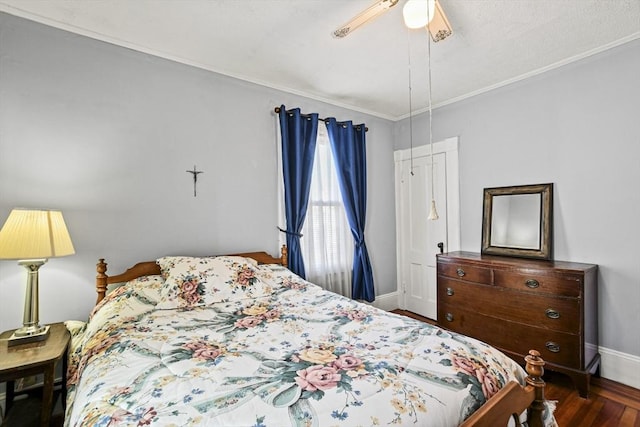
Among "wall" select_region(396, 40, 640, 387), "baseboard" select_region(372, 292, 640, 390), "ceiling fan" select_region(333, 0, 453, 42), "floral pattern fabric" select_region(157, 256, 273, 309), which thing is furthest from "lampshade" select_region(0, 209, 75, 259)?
"baseboard" select_region(372, 292, 640, 390)

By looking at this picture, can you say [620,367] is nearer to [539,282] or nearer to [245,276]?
[539,282]

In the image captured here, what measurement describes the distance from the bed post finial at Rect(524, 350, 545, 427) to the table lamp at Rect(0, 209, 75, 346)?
2.35 m

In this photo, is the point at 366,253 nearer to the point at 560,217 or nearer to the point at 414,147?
the point at 414,147

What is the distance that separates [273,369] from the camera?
1146 mm

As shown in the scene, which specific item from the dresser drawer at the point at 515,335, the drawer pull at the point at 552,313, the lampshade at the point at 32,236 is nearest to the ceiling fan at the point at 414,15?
the lampshade at the point at 32,236

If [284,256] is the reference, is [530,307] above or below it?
below

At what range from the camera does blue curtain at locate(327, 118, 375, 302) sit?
343 centimetres

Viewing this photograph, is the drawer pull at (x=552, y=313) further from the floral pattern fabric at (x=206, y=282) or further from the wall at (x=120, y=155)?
the wall at (x=120, y=155)

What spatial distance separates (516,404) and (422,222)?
2768 mm

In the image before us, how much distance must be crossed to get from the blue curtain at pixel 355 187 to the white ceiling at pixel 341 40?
0.61m

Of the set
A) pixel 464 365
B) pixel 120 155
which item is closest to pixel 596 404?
pixel 464 365

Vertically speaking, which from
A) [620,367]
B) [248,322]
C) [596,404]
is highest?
[248,322]

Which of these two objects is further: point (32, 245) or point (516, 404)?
point (32, 245)

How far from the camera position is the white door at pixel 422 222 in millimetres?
3475
